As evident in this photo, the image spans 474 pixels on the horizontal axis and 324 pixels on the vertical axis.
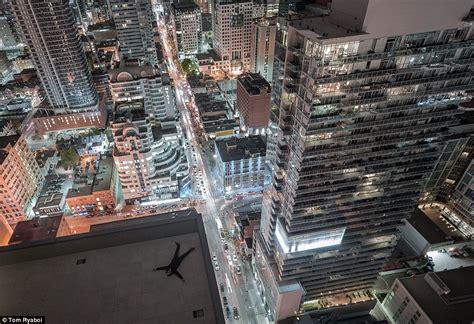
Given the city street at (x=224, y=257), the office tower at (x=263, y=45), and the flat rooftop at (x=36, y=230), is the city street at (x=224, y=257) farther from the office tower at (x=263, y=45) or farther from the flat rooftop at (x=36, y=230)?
the office tower at (x=263, y=45)

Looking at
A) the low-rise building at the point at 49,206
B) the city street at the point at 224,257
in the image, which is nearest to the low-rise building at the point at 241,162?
the city street at the point at 224,257

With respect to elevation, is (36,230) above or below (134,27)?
below

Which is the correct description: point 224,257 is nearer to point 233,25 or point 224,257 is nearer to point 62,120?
point 62,120

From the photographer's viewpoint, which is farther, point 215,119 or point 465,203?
point 215,119

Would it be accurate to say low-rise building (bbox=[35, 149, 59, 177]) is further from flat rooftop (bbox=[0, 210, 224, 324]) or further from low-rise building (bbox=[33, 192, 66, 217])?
flat rooftop (bbox=[0, 210, 224, 324])

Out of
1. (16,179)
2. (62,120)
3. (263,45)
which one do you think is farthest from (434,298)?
(62,120)

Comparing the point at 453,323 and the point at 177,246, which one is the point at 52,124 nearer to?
the point at 177,246

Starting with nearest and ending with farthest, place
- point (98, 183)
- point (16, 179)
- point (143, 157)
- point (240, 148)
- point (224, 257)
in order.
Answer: point (224, 257) < point (16, 179) < point (143, 157) < point (98, 183) < point (240, 148)

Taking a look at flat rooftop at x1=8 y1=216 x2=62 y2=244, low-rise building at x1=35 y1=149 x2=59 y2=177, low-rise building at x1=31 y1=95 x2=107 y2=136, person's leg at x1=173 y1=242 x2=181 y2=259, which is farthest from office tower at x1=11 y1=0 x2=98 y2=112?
person's leg at x1=173 y1=242 x2=181 y2=259
